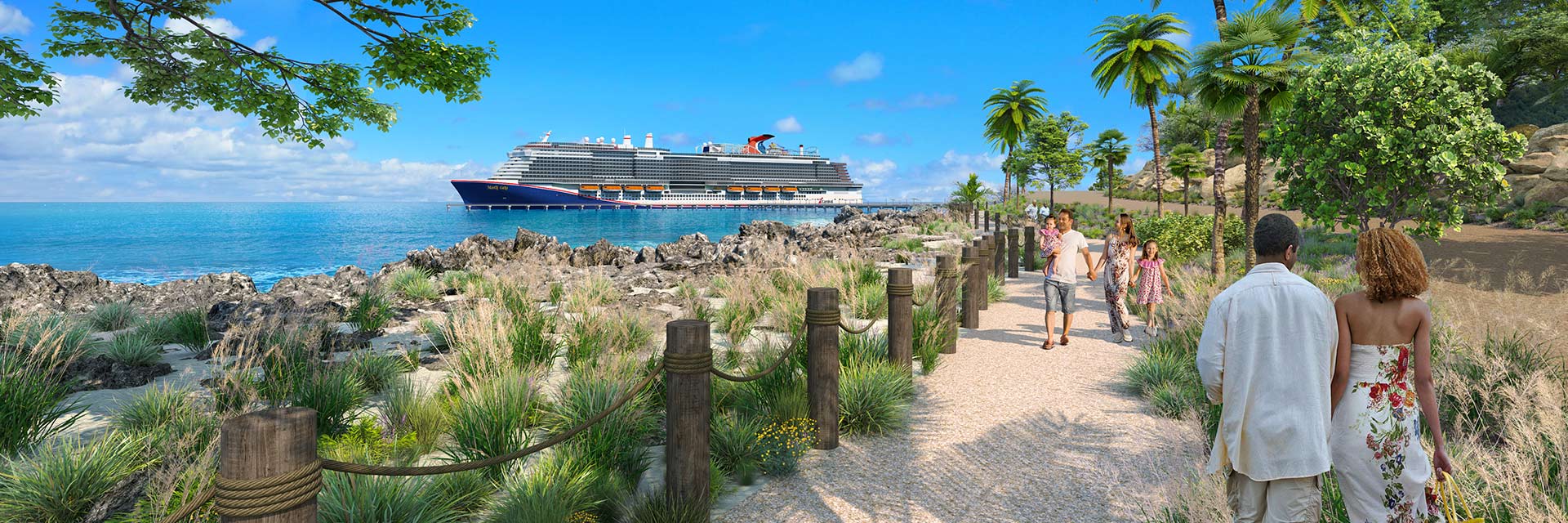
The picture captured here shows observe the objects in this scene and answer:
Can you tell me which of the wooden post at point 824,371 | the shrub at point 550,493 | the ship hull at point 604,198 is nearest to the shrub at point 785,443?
the wooden post at point 824,371

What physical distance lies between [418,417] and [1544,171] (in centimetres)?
3402

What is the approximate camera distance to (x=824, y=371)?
446cm

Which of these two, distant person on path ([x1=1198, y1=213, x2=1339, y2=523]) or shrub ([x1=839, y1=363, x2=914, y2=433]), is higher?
distant person on path ([x1=1198, y1=213, x2=1339, y2=523])

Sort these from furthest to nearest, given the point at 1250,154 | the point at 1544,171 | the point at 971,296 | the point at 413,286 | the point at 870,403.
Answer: the point at 1544,171 < the point at 1250,154 < the point at 413,286 < the point at 971,296 < the point at 870,403

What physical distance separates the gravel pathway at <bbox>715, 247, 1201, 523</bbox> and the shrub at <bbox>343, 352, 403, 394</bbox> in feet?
11.0

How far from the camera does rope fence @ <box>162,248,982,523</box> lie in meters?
1.68

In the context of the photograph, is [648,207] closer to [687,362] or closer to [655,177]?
[655,177]

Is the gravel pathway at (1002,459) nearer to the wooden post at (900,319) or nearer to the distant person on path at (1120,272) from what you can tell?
the wooden post at (900,319)

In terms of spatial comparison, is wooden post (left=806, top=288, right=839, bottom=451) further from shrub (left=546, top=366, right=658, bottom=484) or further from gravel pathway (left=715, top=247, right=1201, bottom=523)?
shrub (left=546, top=366, right=658, bottom=484)

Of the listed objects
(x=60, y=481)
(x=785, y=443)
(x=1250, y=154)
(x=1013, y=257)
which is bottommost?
(x=785, y=443)

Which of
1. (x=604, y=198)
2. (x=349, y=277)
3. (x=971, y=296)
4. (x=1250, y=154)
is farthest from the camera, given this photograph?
(x=604, y=198)

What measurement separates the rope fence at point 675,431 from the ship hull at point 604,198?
9031 centimetres

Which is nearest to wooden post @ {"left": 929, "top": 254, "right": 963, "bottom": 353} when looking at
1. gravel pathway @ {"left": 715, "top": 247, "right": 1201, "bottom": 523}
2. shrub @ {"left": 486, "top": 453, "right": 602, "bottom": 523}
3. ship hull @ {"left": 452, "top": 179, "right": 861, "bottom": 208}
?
gravel pathway @ {"left": 715, "top": 247, "right": 1201, "bottom": 523}

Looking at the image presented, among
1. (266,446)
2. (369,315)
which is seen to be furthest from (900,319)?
(369,315)
